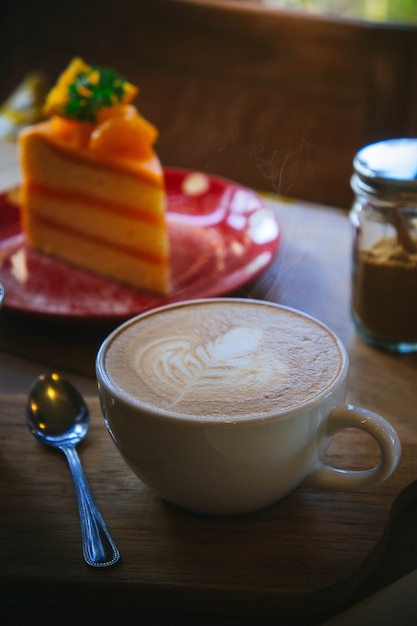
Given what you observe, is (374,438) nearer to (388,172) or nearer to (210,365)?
(210,365)

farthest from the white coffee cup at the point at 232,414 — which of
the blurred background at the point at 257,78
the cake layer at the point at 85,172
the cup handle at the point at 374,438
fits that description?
the blurred background at the point at 257,78

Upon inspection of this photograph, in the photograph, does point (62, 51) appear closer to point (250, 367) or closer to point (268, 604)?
point (250, 367)

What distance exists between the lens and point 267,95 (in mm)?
2064

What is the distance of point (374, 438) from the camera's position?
648 millimetres

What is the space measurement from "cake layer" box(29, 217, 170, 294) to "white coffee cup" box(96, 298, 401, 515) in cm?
62

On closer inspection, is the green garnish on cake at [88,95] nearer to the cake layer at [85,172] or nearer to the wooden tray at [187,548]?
the cake layer at [85,172]

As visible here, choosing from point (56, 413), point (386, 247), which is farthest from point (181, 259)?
point (56, 413)

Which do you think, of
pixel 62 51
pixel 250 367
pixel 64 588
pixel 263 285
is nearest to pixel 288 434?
pixel 250 367

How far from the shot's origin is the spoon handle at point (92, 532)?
65 cm

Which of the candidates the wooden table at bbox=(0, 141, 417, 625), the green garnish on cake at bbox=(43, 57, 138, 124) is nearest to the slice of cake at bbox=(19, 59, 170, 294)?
the green garnish on cake at bbox=(43, 57, 138, 124)

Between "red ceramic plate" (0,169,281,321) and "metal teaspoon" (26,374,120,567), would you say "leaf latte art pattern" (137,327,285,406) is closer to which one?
"metal teaspoon" (26,374,120,567)

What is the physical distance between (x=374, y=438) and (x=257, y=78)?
1603 mm

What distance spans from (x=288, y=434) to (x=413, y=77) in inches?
57.5

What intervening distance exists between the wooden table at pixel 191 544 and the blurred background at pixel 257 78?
112cm
